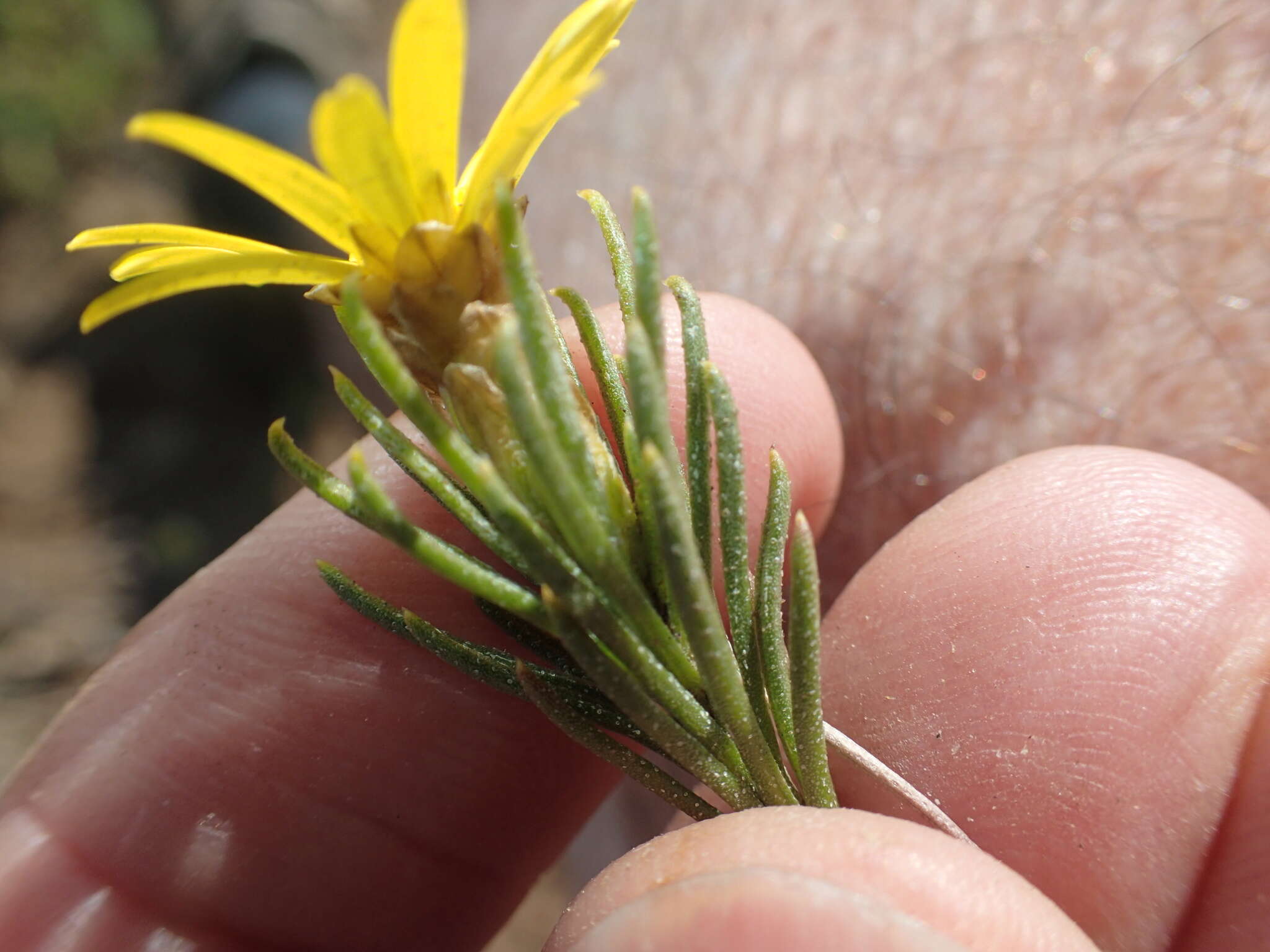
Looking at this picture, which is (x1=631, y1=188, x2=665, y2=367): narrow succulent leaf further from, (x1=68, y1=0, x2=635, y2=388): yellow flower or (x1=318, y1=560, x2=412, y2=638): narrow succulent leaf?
(x1=318, y1=560, x2=412, y2=638): narrow succulent leaf

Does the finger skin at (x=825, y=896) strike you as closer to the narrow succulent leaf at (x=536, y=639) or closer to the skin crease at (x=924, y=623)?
the skin crease at (x=924, y=623)

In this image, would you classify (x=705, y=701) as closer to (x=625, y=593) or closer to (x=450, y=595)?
(x=625, y=593)

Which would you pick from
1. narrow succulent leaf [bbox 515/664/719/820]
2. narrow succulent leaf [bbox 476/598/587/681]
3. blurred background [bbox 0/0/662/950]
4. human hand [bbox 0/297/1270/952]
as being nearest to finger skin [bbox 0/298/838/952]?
human hand [bbox 0/297/1270/952]

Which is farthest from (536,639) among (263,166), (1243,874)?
(1243,874)

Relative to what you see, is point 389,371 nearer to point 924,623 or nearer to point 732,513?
point 732,513

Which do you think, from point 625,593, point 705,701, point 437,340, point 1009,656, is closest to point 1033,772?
point 1009,656
